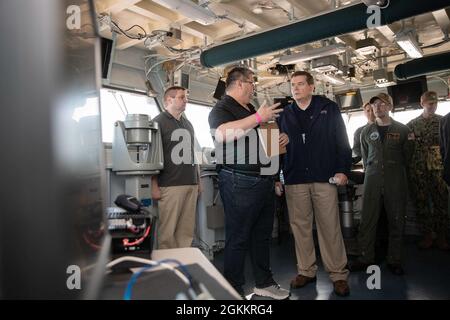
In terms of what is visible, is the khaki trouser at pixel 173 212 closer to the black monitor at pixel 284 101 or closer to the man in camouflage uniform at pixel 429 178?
the black monitor at pixel 284 101

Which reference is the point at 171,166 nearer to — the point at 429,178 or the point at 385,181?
the point at 385,181

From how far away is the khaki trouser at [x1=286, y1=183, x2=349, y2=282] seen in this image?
95.4 inches

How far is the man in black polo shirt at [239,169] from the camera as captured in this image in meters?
2.08

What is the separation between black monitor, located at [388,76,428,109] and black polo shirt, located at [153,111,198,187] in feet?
14.6

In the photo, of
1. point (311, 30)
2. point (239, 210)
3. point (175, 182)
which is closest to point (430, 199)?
point (311, 30)

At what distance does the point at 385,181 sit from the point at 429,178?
4.47 feet

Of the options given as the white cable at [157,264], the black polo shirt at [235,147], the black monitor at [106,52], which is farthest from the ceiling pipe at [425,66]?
the white cable at [157,264]

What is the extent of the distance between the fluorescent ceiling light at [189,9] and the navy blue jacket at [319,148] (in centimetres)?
134

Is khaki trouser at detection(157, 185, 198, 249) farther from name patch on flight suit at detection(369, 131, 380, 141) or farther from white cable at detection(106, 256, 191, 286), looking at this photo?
white cable at detection(106, 256, 191, 286)

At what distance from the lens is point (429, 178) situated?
3938mm

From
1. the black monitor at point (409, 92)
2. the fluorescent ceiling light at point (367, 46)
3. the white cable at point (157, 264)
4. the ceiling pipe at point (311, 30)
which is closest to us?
the white cable at point (157, 264)

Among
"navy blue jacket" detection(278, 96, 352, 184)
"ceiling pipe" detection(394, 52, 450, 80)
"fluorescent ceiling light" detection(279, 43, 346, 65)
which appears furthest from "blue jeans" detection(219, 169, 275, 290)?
"ceiling pipe" detection(394, 52, 450, 80)
